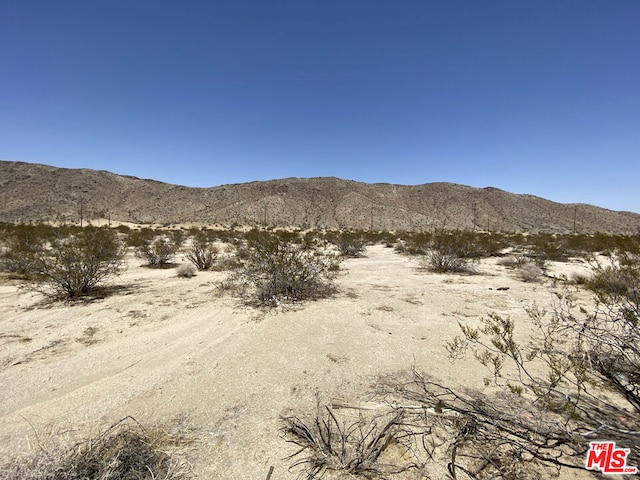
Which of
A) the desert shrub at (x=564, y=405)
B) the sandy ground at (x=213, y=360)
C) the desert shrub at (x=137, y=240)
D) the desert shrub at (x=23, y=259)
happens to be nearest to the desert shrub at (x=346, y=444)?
the sandy ground at (x=213, y=360)

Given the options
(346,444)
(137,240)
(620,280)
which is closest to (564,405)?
(346,444)

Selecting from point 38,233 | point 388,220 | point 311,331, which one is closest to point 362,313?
point 311,331

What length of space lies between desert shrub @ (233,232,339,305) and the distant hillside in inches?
1956

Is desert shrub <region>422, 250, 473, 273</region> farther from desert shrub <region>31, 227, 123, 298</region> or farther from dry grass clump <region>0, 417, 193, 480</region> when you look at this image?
desert shrub <region>31, 227, 123, 298</region>

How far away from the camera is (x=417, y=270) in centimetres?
1151

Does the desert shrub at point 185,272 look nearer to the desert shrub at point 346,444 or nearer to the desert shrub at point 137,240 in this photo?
the desert shrub at point 137,240

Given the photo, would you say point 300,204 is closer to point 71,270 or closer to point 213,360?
point 71,270

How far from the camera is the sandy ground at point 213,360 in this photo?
263 centimetres

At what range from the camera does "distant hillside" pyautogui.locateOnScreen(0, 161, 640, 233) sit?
60.4 meters

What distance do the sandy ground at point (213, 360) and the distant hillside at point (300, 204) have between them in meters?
50.9

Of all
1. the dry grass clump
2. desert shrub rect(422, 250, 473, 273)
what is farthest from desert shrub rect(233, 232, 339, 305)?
desert shrub rect(422, 250, 473, 273)

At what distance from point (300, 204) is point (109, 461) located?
65.6m

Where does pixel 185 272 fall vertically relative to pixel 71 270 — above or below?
below

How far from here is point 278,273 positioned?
266 inches
